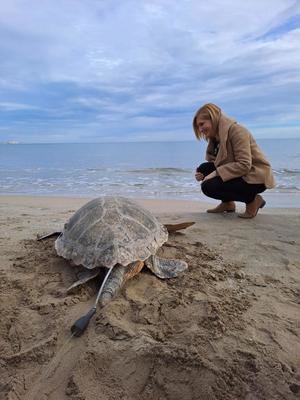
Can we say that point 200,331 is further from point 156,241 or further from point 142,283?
point 156,241

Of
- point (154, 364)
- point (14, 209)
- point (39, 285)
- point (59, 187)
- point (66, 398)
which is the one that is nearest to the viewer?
point (66, 398)

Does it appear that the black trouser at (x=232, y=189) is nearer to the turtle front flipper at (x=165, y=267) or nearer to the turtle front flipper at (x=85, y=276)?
the turtle front flipper at (x=165, y=267)

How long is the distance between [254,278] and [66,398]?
1.65m

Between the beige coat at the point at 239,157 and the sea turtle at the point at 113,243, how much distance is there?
140 cm

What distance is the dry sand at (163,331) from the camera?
5.33 ft

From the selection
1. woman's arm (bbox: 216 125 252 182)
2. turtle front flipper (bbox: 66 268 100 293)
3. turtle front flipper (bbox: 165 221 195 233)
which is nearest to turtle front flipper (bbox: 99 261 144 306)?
turtle front flipper (bbox: 66 268 100 293)

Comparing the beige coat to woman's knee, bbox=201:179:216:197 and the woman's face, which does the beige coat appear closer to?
the woman's face

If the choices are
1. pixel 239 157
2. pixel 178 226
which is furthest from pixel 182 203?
pixel 178 226

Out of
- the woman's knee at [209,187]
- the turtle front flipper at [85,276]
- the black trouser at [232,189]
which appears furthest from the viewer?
the woman's knee at [209,187]

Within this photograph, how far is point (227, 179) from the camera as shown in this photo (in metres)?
4.23

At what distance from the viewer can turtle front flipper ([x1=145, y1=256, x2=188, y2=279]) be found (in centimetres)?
274

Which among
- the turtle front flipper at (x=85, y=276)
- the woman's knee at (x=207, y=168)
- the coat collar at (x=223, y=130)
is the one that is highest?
the coat collar at (x=223, y=130)

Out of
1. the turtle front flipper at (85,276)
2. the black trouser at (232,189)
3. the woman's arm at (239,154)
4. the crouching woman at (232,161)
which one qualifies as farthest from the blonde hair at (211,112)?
the turtle front flipper at (85,276)

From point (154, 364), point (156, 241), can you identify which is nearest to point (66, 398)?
point (154, 364)
